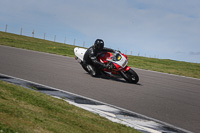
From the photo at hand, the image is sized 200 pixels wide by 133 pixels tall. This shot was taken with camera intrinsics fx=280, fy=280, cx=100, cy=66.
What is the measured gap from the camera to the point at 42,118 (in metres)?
4.22

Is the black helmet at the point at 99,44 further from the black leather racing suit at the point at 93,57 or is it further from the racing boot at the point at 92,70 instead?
the racing boot at the point at 92,70

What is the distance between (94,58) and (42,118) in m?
7.22

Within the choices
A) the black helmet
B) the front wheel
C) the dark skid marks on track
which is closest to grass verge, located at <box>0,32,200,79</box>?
the front wheel

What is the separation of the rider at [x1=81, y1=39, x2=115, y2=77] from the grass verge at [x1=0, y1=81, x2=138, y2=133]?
540 centimetres

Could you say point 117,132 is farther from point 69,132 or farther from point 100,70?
point 100,70

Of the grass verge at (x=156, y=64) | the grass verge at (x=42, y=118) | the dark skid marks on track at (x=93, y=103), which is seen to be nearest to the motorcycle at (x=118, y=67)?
the dark skid marks on track at (x=93, y=103)

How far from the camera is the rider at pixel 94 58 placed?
36.7 feet

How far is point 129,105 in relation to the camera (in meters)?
7.20

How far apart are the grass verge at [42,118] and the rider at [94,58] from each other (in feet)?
17.7

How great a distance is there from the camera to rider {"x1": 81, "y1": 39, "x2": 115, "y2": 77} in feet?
36.7

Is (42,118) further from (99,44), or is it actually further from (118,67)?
(99,44)

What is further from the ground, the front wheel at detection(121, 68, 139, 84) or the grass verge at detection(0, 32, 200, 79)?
the grass verge at detection(0, 32, 200, 79)

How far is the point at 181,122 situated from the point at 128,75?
4951 millimetres

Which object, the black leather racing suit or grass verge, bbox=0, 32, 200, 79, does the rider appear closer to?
the black leather racing suit
